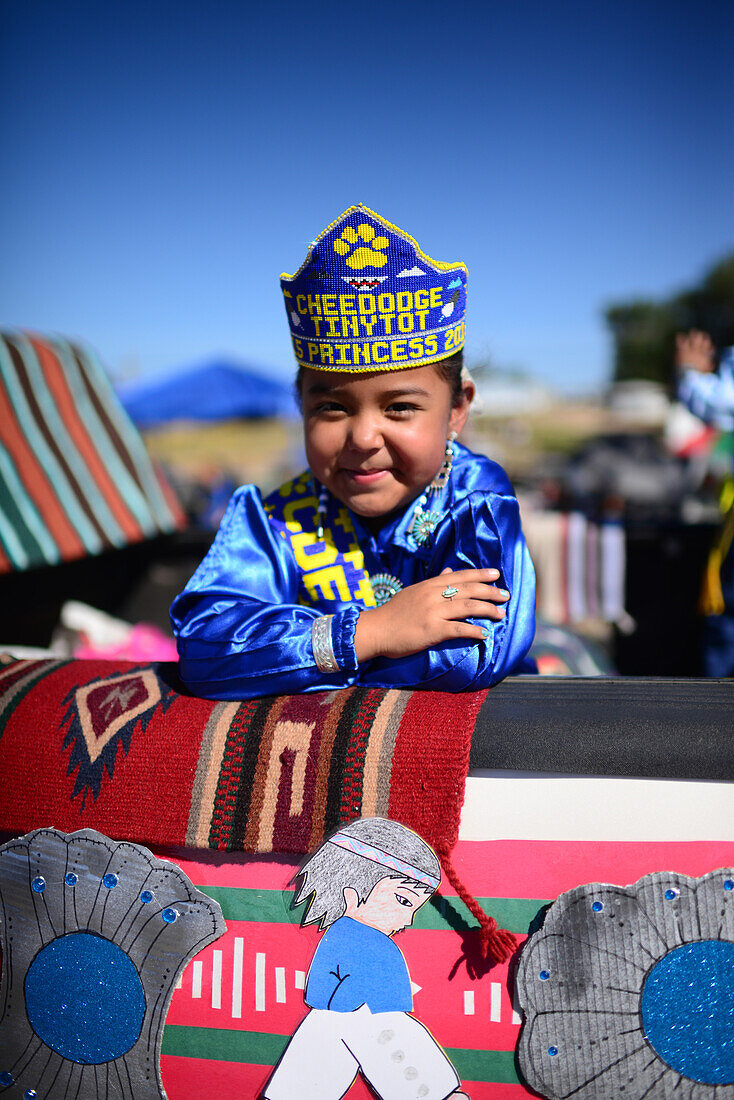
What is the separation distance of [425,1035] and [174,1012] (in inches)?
14.5

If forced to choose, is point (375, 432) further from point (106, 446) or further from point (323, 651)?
point (106, 446)

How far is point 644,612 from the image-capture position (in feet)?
11.1

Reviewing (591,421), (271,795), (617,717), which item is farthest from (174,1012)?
(591,421)

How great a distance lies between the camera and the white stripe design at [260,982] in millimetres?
1143

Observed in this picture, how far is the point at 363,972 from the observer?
3.60ft

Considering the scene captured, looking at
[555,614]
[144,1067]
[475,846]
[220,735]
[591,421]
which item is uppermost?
[220,735]

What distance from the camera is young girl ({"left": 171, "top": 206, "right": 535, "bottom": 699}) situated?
127cm

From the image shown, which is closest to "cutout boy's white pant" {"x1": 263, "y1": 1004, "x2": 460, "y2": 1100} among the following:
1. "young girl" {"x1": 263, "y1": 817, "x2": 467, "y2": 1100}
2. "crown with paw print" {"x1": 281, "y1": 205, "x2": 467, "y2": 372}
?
"young girl" {"x1": 263, "y1": 817, "x2": 467, "y2": 1100}

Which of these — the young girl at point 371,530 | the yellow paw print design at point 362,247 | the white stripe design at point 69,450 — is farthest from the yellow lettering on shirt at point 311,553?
the white stripe design at point 69,450

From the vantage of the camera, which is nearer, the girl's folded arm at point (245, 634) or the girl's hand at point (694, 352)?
the girl's folded arm at point (245, 634)

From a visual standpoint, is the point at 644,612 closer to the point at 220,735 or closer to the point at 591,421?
the point at 220,735

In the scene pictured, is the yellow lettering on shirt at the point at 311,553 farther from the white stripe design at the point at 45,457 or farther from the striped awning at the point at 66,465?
the white stripe design at the point at 45,457

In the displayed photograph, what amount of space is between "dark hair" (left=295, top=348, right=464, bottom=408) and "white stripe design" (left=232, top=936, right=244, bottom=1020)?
3.14ft

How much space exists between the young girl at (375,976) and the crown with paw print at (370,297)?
29.5 inches
